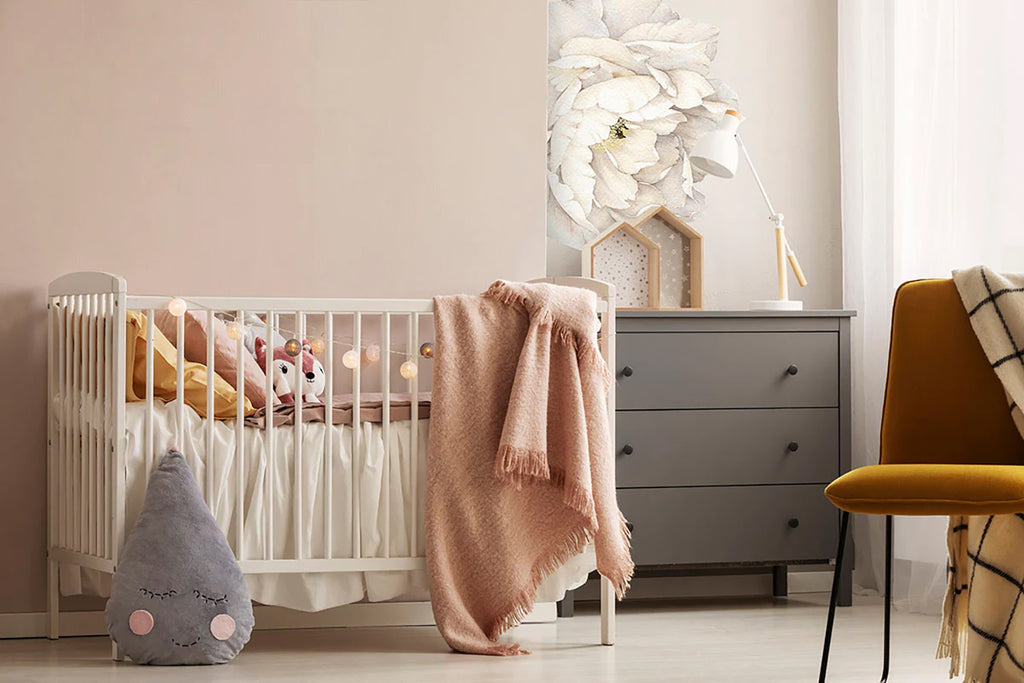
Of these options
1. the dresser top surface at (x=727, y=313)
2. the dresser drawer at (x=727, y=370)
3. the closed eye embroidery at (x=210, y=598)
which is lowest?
the closed eye embroidery at (x=210, y=598)

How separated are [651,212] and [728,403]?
0.61 metres

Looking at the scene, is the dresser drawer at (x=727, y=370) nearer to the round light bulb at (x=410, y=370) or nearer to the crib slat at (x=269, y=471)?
the round light bulb at (x=410, y=370)

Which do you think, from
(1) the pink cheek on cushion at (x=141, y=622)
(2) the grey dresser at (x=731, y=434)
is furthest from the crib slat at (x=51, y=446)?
(2) the grey dresser at (x=731, y=434)

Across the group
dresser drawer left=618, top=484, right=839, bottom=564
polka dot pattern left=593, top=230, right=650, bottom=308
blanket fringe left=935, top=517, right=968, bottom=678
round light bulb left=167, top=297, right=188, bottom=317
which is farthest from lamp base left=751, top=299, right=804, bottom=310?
round light bulb left=167, top=297, right=188, bottom=317

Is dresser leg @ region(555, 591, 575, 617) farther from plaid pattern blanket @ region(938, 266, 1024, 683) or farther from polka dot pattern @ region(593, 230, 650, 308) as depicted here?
plaid pattern blanket @ region(938, 266, 1024, 683)

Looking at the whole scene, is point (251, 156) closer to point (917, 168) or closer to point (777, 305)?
point (777, 305)

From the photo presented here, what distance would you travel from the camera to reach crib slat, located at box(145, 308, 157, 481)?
2477mm

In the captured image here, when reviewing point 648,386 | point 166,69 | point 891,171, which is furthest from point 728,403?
→ point 166,69

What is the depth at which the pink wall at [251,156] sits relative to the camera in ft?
9.30

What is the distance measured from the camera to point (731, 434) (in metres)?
3.14

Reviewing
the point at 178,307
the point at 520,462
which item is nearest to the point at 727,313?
the point at 520,462

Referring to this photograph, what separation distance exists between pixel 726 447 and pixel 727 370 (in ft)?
0.66

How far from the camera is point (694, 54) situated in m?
3.57

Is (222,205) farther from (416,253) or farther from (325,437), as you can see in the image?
(325,437)
